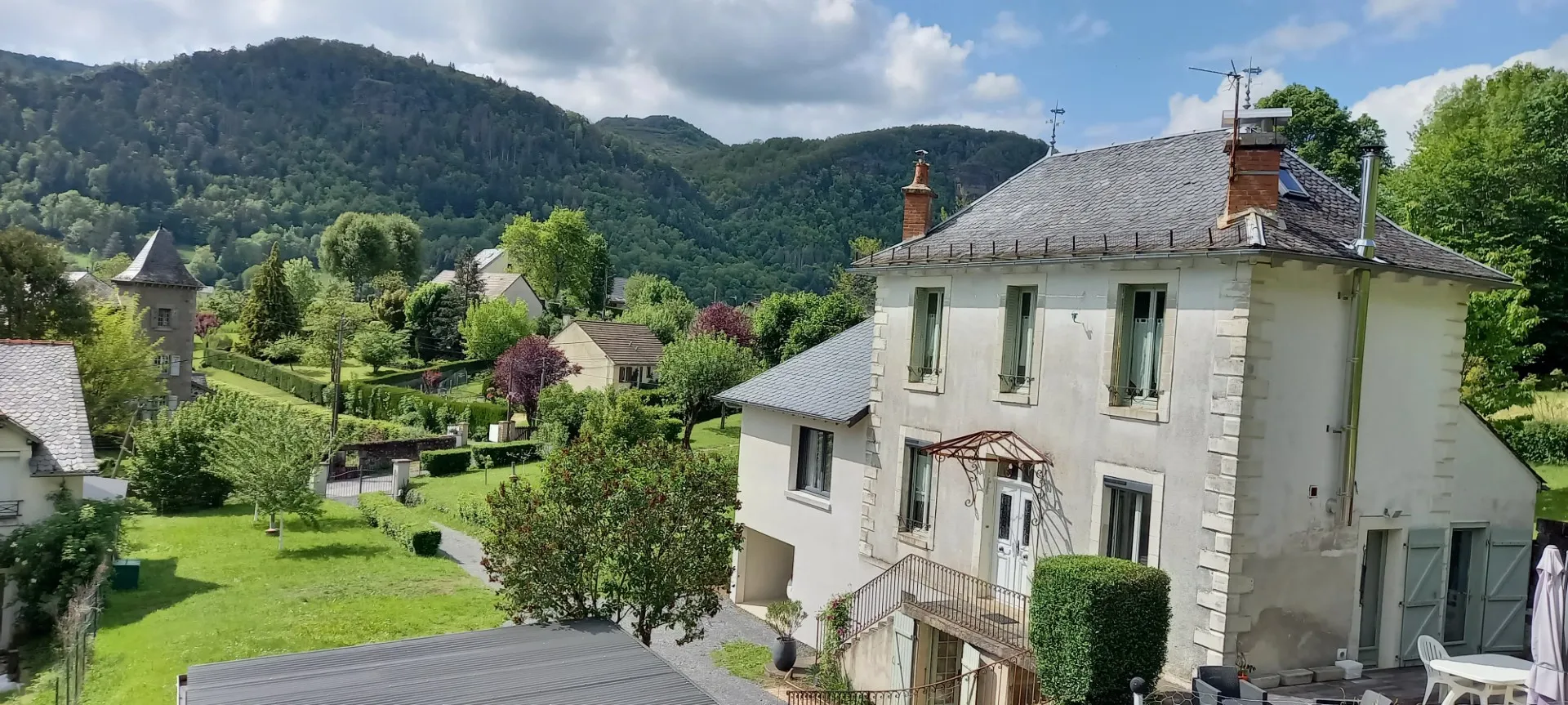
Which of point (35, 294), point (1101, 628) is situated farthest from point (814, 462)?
point (35, 294)

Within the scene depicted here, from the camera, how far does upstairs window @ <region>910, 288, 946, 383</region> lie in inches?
693

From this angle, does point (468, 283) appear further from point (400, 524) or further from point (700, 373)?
point (400, 524)

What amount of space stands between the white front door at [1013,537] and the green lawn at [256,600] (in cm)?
1164

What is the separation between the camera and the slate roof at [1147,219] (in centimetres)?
1298

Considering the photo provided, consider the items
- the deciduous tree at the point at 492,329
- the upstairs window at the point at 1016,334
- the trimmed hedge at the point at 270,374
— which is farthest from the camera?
the deciduous tree at the point at 492,329

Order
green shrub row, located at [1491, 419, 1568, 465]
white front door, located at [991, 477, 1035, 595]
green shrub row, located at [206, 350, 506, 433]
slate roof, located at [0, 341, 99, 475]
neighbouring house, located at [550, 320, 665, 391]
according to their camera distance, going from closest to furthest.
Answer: white front door, located at [991, 477, 1035, 595] → slate roof, located at [0, 341, 99, 475] → green shrub row, located at [1491, 419, 1568, 465] → green shrub row, located at [206, 350, 506, 433] → neighbouring house, located at [550, 320, 665, 391]

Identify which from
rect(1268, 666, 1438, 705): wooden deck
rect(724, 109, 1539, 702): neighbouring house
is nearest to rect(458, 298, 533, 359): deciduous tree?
rect(724, 109, 1539, 702): neighbouring house

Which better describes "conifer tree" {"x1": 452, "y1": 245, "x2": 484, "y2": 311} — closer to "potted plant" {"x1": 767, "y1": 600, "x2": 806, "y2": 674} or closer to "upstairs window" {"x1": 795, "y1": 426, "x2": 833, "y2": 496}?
"upstairs window" {"x1": 795, "y1": 426, "x2": 833, "y2": 496}

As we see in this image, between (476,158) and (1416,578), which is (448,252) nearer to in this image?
(476,158)

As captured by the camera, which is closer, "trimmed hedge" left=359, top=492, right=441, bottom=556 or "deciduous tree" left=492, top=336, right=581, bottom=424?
"trimmed hedge" left=359, top=492, right=441, bottom=556

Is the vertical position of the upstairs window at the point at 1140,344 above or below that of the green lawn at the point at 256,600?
above

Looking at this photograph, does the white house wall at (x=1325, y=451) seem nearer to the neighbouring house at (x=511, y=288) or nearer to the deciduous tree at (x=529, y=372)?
the deciduous tree at (x=529, y=372)

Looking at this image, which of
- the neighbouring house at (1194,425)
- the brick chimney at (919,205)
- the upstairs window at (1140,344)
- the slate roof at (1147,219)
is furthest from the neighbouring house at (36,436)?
the upstairs window at (1140,344)

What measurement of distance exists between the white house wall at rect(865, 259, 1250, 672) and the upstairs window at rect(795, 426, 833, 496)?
7.20 ft
